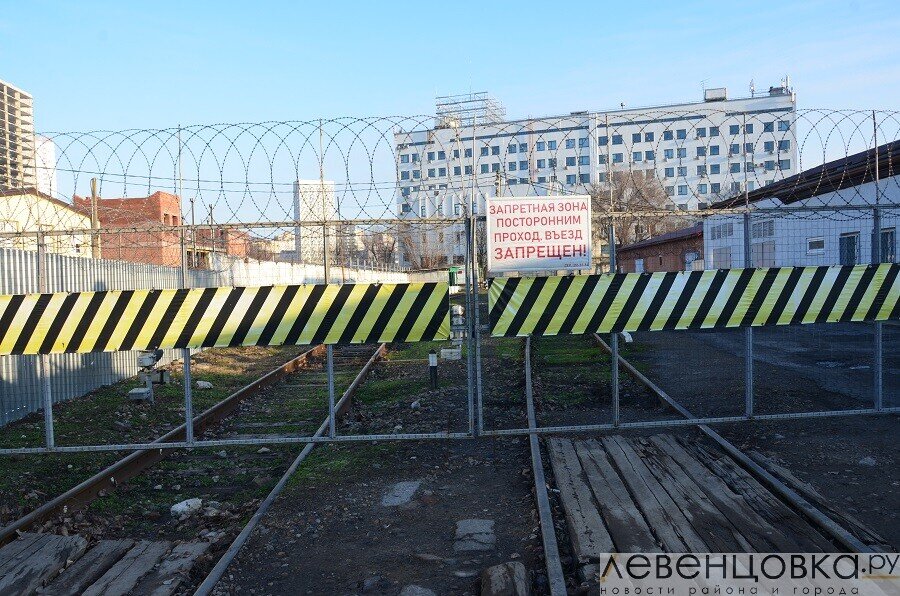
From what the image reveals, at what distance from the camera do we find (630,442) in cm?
921

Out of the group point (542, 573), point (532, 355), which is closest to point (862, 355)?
point (532, 355)

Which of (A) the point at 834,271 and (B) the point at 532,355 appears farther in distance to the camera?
(B) the point at 532,355

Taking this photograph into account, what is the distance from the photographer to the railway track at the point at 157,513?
5.85 m

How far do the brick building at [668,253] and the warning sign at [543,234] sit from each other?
1737 cm

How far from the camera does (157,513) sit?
742cm

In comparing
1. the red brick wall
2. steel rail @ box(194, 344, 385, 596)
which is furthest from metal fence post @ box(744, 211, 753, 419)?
the red brick wall

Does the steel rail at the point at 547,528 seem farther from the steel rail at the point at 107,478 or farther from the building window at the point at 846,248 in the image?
the building window at the point at 846,248

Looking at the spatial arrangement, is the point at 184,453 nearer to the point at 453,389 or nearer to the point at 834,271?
the point at 453,389

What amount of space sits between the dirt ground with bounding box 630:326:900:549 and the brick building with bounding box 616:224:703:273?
830 centimetres

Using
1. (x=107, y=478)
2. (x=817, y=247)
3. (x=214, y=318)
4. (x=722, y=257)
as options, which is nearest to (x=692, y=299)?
(x=214, y=318)

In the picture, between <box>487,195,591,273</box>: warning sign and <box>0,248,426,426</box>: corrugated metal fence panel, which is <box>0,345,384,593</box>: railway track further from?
<box>487,195,591,273</box>: warning sign

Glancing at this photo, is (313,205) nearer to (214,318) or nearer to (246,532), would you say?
(214,318)

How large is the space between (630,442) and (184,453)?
5851mm

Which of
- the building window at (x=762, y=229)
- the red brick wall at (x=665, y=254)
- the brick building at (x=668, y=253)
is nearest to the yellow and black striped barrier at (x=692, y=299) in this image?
the building window at (x=762, y=229)
